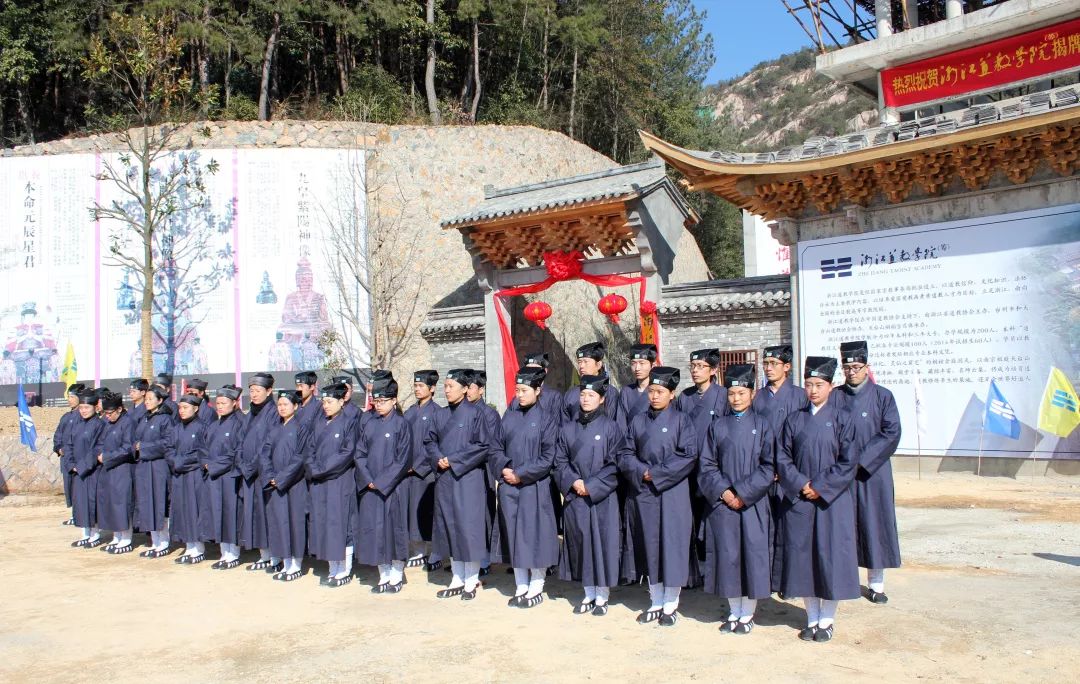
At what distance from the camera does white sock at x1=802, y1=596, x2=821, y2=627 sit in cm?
457

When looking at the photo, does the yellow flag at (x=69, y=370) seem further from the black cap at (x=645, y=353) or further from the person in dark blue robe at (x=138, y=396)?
the black cap at (x=645, y=353)

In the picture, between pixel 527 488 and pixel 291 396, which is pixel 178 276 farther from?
pixel 527 488

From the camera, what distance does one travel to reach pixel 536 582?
5.53 metres

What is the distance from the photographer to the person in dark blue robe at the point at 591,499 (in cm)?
519

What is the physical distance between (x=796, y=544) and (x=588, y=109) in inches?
835

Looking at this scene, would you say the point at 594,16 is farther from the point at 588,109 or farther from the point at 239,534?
the point at 239,534

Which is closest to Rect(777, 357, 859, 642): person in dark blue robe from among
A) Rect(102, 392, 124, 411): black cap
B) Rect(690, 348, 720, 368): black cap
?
Rect(690, 348, 720, 368): black cap

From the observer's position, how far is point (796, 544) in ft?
15.2

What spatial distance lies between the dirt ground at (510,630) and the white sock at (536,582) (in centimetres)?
12

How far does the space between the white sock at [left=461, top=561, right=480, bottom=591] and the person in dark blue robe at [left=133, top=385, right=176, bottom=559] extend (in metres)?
3.25

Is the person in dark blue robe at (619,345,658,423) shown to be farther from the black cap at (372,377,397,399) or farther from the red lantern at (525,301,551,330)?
the red lantern at (525,301,551,330)

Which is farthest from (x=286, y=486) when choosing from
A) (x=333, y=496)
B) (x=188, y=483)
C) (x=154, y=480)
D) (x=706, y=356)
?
(x=706, y=356)

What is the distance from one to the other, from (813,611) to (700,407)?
179cm

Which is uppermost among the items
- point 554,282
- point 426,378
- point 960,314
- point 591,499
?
point 554,282
